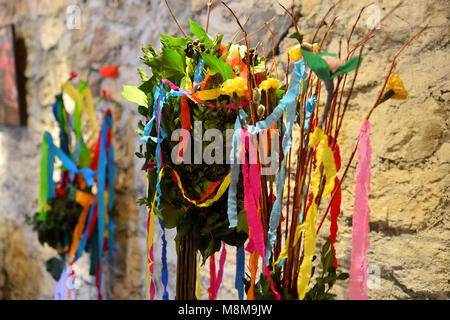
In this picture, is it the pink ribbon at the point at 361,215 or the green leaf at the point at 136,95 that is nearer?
the pink ribbon at the point at 361,215

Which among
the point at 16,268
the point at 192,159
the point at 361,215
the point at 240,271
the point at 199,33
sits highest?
the point at 199,33

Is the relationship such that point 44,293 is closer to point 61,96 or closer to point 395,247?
point 61,96

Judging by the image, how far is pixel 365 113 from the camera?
34.5 inches

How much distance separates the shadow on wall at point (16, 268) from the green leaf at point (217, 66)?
1870mm

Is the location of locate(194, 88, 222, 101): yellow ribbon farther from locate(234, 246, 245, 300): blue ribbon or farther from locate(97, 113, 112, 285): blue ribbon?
locate(97, 113, 112, 285): blue ribbon

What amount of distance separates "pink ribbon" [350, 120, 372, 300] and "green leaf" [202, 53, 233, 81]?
268 millimetres

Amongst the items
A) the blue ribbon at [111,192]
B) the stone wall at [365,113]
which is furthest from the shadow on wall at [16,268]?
the blue ribbon at [111,192]

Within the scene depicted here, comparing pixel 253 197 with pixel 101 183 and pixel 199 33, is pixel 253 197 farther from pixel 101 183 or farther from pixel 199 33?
pixel 101 183

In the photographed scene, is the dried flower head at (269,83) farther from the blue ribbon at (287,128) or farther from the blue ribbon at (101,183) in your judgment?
the blue ribbon at (101,183)

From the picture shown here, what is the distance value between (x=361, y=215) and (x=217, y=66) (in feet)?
1.22

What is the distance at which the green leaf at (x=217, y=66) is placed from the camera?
672mm

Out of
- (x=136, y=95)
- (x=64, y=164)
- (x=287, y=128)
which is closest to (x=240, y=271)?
(x=287, y=128)

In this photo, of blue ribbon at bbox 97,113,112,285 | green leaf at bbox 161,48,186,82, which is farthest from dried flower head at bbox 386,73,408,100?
blue ribbon at bbox 97,113,112,285

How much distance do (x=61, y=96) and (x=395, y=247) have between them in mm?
1489
